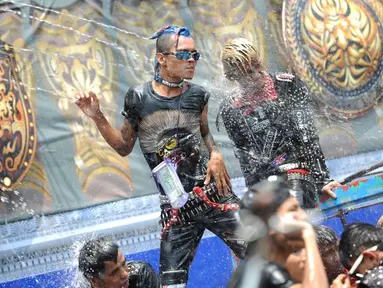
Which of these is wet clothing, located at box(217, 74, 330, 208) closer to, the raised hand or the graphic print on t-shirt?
the graphic print on t-shirt

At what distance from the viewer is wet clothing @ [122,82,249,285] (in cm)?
500

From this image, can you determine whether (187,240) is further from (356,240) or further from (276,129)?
(356,240)

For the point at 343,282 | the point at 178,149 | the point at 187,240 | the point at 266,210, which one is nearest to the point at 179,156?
the point at 178,149

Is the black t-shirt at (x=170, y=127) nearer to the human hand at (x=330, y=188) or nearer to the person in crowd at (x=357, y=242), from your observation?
the human hand at (x=330, y=188)

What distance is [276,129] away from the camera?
5.43 m

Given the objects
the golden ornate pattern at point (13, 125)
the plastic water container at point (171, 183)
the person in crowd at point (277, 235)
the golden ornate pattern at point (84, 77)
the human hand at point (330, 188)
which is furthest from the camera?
the golden ornate pattern at point (84, 77)

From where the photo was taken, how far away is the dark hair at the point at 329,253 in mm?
4453

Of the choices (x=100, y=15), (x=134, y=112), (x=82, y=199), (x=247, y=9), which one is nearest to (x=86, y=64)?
(x=100, y=15)

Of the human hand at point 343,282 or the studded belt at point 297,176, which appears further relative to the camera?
the studded belt at point 297,176

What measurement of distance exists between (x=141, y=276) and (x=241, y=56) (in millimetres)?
1488

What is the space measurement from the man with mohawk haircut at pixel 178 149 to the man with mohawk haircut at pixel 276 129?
1.48ft

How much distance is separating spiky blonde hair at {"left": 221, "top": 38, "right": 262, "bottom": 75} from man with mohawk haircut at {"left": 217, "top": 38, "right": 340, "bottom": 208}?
0.08ft

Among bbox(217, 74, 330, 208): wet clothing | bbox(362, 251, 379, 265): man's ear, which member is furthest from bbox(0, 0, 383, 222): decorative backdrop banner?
bbox(362, 251, 379, 265): man's ear

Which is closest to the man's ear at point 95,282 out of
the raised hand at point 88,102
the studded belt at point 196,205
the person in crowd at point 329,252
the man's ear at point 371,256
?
the studded belt at point 196,205
